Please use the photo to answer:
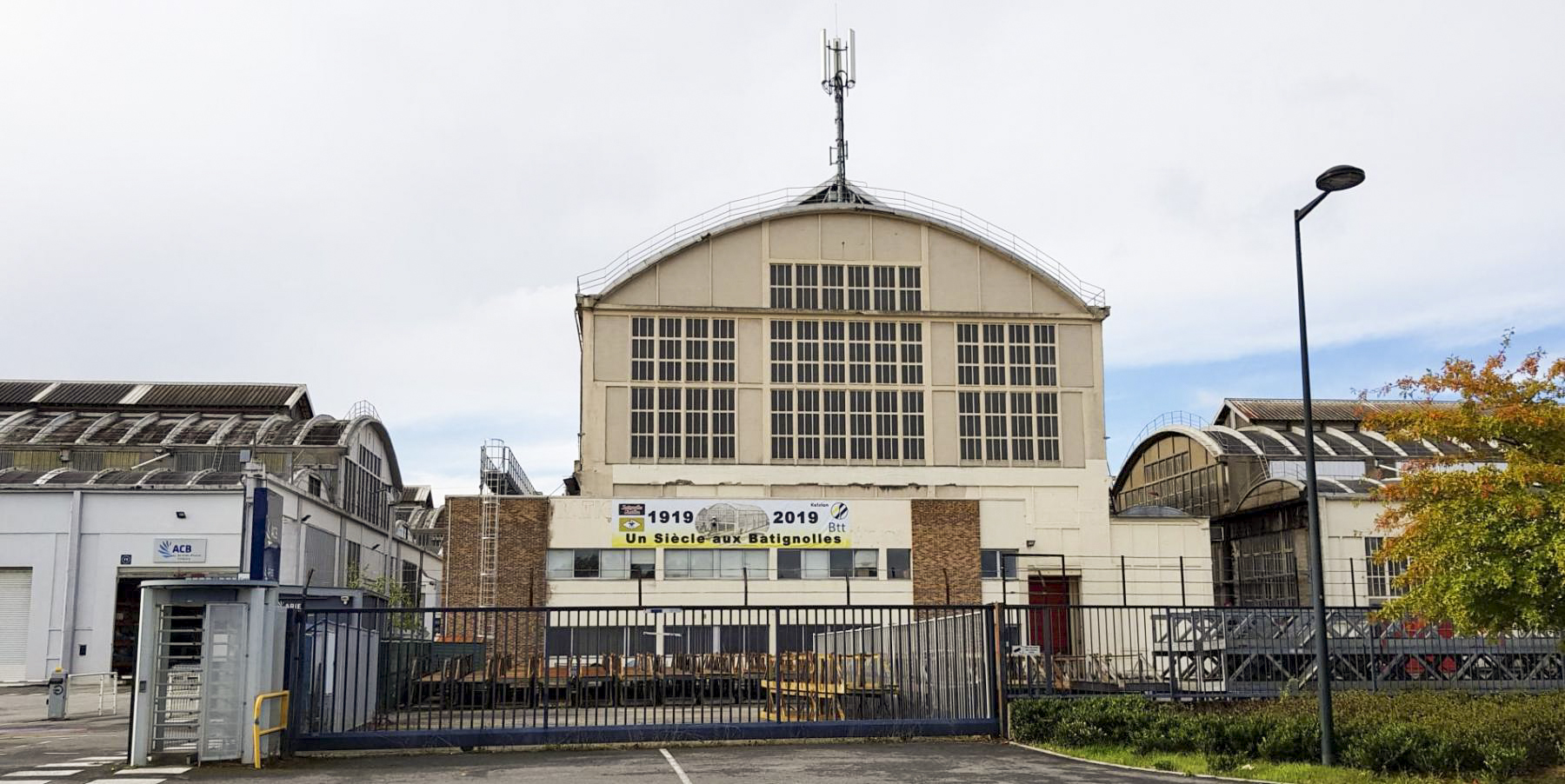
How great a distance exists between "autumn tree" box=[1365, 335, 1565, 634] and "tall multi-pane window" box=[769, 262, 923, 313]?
1197 inches

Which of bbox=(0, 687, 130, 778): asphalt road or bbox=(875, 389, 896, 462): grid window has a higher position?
bbox=(875, 389, 896, 462): grid window

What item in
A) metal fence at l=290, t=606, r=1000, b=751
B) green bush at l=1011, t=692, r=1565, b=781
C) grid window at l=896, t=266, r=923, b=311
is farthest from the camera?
grid window at l=896, t=266, r=923, b=311

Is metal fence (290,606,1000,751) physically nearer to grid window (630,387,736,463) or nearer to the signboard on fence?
the signboard on fence

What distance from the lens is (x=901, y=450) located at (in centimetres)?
4862

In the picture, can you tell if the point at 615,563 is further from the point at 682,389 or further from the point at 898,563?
the point at 898,563

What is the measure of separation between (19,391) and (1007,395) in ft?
153

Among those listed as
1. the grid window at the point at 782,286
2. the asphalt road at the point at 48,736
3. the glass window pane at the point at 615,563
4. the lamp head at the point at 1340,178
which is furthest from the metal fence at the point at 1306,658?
the grid window at the point at 782,286

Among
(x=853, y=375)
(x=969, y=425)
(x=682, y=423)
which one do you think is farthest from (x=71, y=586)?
(x=969, y=425)

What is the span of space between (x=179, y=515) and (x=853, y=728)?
1287 inches

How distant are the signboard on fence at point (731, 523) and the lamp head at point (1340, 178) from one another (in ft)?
95.1

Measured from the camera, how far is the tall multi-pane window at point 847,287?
49.3 metres

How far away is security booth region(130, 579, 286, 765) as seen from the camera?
1784cm

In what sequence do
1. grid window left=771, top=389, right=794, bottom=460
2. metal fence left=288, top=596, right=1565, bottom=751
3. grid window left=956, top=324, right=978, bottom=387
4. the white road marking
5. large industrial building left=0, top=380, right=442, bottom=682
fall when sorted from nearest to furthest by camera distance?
the white road marking, metal fence left=288, top=596, right=1565, bottom=751, large industrial building left=0, top=380, right=442, bottom=682, grid window left=771, top=389, right=794, bottom=460, grid window left=956, top=324, right=978, bottom=387

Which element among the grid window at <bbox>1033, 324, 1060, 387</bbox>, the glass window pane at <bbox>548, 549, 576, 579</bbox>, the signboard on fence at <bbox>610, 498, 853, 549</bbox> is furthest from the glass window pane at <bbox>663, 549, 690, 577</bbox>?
the grid window at <bbox>1033, 324, 1060, 387</bbox>
